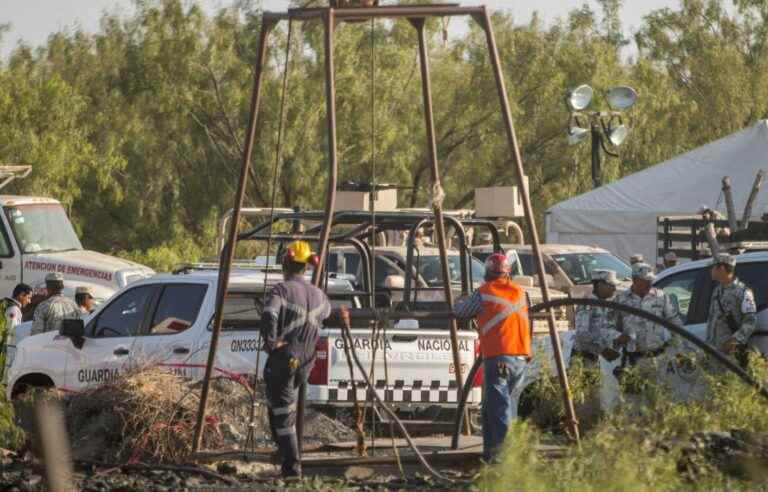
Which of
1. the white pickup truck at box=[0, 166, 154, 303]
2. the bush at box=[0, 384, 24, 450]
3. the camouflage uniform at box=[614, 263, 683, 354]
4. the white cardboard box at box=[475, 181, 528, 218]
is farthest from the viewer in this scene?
the white pickup truck at box=[0, 166, 154, 303]

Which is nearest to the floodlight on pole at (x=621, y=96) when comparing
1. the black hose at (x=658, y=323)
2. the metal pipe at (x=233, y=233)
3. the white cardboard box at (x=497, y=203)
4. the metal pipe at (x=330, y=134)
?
the white cardboard box at (x=497, y=203)

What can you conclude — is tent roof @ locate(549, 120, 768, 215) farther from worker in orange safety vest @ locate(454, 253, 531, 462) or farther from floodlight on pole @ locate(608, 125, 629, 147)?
worker in orange safety vest @ locate(454, 253, 531, 462)

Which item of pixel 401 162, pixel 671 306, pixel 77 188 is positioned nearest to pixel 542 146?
pixel 401 162

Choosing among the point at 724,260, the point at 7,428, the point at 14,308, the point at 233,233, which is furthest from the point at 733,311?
the point at 14,308

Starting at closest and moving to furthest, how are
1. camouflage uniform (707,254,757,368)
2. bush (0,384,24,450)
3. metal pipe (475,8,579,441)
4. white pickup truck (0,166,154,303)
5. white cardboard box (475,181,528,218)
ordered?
bush (0,384,24,450)
metal pipe (475,8,579,441)
camouflage uniform (707,254,757,368)
white cardboard box (475,181,528,218)
white pickup truck (0,166,154,303)

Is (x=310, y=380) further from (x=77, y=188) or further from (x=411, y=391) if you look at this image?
(x=77, y=188)

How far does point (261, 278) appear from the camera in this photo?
1470 cm

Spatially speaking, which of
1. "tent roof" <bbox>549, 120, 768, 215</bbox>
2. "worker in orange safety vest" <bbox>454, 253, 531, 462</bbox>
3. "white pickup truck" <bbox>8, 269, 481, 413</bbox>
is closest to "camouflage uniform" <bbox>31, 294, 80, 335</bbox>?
"white pickup truck" <bbox>8, 269, 481, 413</bbox>

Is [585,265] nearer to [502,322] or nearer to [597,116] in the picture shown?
[597,116]

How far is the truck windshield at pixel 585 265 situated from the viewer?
84.2 ft

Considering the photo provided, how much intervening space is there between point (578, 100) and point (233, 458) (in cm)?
1796

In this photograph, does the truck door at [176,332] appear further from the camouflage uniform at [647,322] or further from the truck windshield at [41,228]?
the truck windshield at [41,228]

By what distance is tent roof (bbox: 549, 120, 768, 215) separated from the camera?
1195 inches

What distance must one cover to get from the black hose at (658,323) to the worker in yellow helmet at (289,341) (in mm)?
1323
